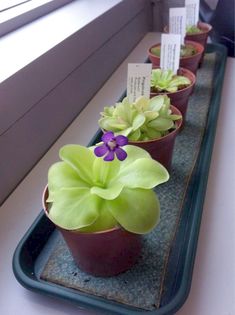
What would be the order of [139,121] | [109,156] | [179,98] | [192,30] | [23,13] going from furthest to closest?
1. [192,30]
2. [23,13]
3. [179,98]
4. [139,121]
5. [109,156]

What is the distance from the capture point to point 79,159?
0.37 meters

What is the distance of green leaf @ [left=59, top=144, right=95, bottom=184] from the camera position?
36 cm

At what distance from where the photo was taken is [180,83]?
60 cm

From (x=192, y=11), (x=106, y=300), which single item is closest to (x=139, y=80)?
(x=106, y=300)

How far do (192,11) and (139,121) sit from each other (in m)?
0.57

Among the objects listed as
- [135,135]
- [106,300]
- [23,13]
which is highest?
[23,13]

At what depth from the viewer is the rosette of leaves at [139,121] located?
0.46 metres

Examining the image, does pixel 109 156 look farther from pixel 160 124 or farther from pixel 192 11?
pixel 192 11

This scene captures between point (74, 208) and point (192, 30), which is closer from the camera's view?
point (74, 208)

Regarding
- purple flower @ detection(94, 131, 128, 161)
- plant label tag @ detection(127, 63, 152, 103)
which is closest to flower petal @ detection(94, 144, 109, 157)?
purple flower @ detection(94, 131, 128, 161)

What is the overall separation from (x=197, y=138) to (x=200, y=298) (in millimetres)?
314

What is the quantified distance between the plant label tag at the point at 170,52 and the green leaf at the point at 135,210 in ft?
1.27

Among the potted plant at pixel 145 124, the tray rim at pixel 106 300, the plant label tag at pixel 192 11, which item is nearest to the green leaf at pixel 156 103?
the potted plant at pixel 145 124

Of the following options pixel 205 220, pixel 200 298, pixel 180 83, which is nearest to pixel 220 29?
pixel 180 83
